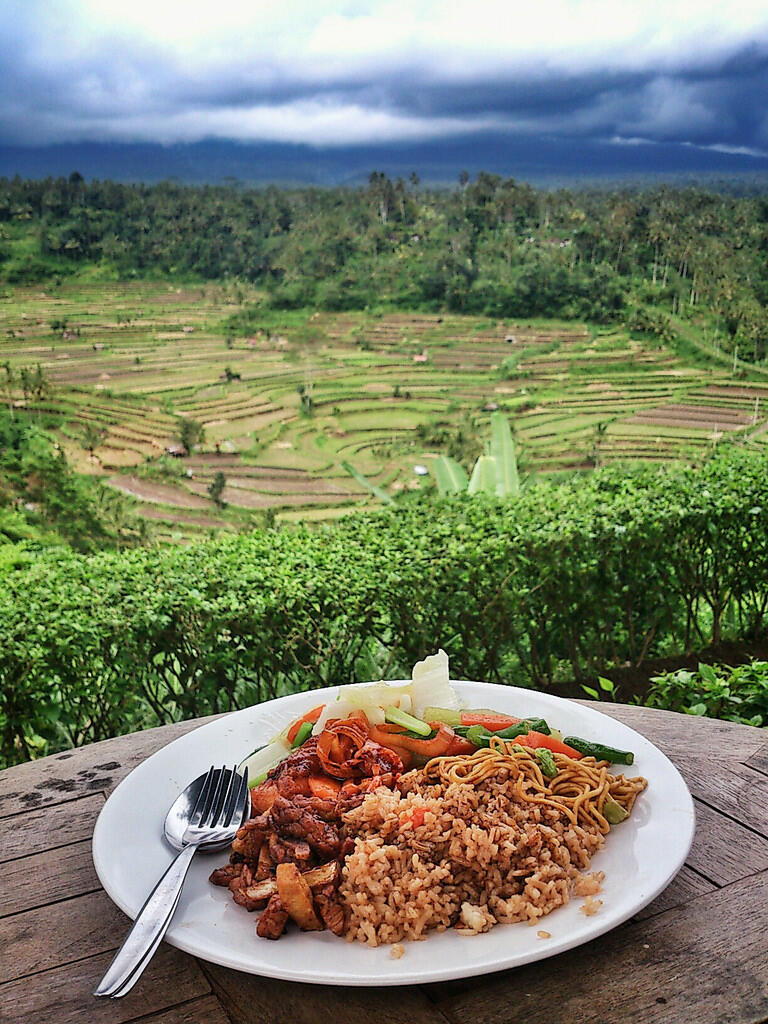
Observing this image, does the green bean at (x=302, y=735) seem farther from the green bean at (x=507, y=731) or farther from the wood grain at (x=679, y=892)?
the wood grain at (x=679, y=892)

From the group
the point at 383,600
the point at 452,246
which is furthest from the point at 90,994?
the point at 452,246

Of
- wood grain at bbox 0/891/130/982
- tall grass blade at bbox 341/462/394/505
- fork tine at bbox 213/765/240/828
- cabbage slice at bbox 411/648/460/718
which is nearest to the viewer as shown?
wood grain at bbox 0/891/130/982

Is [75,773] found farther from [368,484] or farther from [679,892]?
[368,484]

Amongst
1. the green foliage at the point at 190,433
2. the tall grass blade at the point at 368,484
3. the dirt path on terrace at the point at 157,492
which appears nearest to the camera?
the dirt path on terrace at the point at 157,492

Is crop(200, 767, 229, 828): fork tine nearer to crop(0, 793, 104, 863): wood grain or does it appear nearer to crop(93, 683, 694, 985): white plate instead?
crop(93, 683, 694, 985): white plate

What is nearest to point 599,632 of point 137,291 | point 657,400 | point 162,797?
point 657,400

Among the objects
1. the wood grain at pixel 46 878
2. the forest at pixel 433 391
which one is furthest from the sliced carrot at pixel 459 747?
the forest at pixel 433 391

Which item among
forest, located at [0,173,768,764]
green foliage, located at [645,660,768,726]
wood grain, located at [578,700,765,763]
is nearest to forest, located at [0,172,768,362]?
forest, located at [0,173,768,764]
